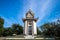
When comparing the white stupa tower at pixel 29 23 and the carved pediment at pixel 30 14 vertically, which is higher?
the carved pediment at pixel 30 14

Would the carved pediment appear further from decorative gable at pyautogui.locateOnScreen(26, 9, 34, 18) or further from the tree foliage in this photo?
the tree foliage

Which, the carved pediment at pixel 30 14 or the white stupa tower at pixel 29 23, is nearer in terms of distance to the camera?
the white stupa tower at pixel 29 23

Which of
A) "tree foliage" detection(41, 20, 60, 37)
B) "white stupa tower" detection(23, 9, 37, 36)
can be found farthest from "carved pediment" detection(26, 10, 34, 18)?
"tree foliage" detection(41, 20, 60, 37)

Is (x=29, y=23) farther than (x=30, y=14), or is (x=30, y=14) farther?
(x=30, y=14)

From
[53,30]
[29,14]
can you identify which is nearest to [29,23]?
[29,14]

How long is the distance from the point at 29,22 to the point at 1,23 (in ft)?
51.0

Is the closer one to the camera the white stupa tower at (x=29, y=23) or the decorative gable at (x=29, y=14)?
the white stupa tower at (x=29, y=23)

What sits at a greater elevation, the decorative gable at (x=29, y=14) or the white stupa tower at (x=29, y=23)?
the decorative gable at (x=29, y=14)

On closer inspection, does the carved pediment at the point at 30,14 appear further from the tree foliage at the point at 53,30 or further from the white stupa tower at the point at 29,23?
the tree foliage at the point at 53,30

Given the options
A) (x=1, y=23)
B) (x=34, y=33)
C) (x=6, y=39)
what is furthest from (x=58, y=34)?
(x=1, y=23)

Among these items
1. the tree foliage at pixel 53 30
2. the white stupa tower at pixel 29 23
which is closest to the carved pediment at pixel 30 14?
the white stupa tower at pixel 29 23

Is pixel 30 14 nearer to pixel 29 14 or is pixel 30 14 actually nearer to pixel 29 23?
pixel 29 14

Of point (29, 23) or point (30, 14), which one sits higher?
point (30, 14)

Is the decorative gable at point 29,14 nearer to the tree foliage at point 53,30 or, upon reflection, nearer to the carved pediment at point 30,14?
the carved pediment at point 30,14
